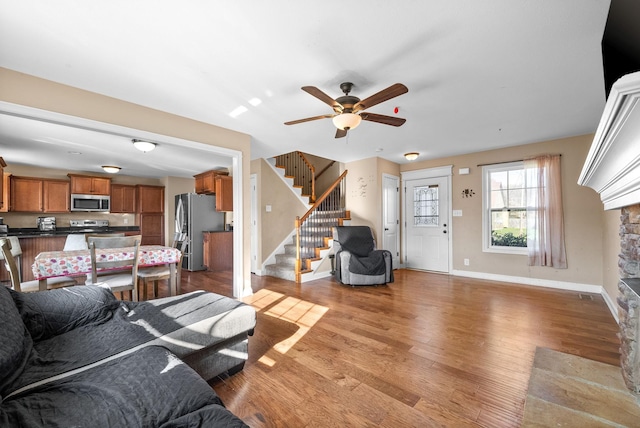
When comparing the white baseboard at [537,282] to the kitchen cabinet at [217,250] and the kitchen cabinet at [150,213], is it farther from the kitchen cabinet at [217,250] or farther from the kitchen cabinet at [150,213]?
the kitchen cabinet at [150,213]

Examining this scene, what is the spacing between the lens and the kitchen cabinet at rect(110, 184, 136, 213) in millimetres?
6734

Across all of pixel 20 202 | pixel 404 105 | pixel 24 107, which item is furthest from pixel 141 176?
pixel 404 105

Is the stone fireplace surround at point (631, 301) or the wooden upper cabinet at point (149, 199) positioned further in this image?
the wooden upper cabinet at point (149, 199)

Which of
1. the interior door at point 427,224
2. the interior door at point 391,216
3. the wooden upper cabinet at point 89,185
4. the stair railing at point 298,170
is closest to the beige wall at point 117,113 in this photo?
the stair railing at point 298,170

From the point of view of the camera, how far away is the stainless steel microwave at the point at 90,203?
606 cm

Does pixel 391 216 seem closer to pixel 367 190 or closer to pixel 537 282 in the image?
pixel 367 190

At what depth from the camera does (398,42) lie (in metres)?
1.96

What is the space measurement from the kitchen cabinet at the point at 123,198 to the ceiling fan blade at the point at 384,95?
6866 millimetres

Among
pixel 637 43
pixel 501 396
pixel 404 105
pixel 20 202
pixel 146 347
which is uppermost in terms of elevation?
pixel 404 105

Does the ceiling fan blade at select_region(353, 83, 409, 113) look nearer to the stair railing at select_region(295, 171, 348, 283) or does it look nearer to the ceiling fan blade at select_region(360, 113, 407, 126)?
the ceiling fan blade at select_region(360, 113, 407, 126)

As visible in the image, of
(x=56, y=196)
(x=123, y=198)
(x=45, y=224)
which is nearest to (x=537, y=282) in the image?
(x=123, y=198)

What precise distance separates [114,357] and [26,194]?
6655 millimetres

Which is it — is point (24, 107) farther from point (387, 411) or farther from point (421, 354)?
point (421, 354)

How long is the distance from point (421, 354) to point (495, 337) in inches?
34.1
